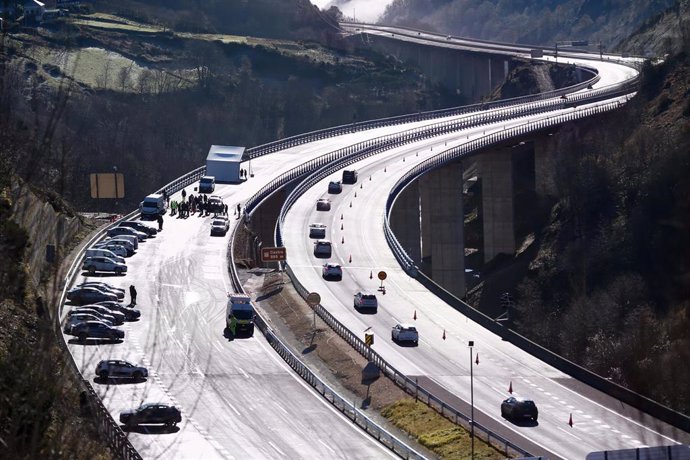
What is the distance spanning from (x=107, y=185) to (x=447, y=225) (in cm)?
3130

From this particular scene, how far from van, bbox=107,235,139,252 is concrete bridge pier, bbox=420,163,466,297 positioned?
4221 centimetres

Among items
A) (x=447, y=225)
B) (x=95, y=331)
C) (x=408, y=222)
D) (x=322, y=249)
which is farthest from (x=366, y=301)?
(x=447, y=225)

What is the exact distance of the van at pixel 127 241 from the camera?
289 feet

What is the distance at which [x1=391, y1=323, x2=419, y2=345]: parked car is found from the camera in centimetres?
7300

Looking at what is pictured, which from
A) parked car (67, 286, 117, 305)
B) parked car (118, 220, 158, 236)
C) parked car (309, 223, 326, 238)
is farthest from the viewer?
parked car (309, 223, 326, 238)

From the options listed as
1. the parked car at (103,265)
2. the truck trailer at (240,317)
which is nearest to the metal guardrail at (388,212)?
the truck trailer at (240,317)

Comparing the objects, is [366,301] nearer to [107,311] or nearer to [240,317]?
[240,317]

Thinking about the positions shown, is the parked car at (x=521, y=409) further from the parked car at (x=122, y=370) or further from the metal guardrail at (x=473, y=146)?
the metal guardrail at (x=473, y=146)

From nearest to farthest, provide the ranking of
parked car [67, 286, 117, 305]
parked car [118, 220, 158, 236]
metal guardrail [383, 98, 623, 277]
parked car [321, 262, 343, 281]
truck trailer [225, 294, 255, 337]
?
parked car [67, 286, 117, 305]
truck trailer [225, 294, 255, 337]
parked car [321, 262, 343, 281]
parked car [118, 220, 158, 236]
metal guardrail [383, 98, 623, 277]

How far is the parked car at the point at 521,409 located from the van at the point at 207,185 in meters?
60.3

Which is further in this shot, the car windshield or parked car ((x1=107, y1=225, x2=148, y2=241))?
parked car ((x1=107, y1=225, x2=148, y2=241))

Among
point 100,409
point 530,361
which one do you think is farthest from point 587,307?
point 100,409

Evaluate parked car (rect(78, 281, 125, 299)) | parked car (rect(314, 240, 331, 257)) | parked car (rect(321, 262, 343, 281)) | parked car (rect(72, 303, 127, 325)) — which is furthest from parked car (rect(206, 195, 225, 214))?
parked car (rect(72, 303, 127, 325))

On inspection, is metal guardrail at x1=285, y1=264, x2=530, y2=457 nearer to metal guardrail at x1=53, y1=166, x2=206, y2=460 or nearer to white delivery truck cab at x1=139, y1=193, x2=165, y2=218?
metal guardrail at x1=53, y1=166, x2=206, y2=460
